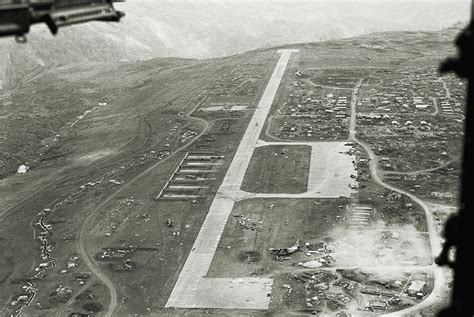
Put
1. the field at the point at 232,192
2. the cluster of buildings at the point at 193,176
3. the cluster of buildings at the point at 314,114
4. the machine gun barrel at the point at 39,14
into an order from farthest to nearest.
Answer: the cluster of buildings at the point at 314,114 → the cluster of buildings at the point at 193,176 → the field at the point at 232,192 → the machine gun barrel at the point at 39,14

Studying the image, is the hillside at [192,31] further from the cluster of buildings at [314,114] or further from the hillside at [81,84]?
the cluster of buildings at [314,114]

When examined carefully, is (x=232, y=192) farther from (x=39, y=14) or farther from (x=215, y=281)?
(x=39, y=14)

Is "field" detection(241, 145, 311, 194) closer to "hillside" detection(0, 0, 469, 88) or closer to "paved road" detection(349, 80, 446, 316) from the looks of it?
"paved road" detection(349, 80, 446, 316)

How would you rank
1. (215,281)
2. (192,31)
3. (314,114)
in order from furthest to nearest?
(192,31)
(314,114)
(215,281)

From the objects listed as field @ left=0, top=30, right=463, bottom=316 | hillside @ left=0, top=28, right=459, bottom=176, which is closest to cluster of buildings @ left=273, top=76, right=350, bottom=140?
field @ left=0, top=30, right=463, bottom=316

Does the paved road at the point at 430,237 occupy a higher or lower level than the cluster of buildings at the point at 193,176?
lower

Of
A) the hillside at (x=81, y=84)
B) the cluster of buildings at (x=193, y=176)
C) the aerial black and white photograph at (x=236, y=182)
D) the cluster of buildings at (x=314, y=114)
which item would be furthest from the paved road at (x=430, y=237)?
the hillside at (x=81, y=84)

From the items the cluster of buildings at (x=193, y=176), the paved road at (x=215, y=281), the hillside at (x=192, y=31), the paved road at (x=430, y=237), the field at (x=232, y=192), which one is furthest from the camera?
the hillside at (x=192, y=31)

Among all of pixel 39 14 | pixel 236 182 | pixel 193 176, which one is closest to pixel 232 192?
pixel 236 182

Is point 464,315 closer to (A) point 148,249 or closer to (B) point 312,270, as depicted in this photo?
(B) point 312,270
